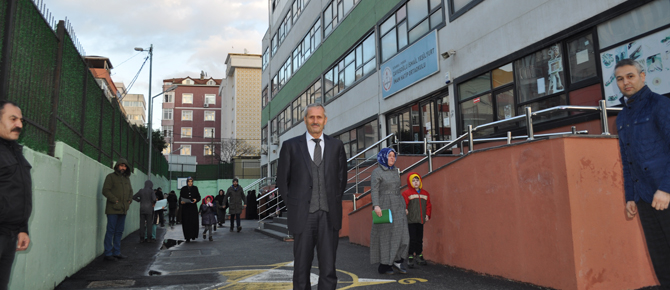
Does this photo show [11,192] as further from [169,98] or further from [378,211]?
[169,98]

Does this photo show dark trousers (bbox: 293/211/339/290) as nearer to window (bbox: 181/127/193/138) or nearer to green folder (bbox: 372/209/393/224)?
green folder (bbox: 372/209/393/224)

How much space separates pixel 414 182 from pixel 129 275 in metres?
4.68

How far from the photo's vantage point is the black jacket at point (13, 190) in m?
3.21

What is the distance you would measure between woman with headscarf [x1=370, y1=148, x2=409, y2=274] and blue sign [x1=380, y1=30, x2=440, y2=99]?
7123 mm

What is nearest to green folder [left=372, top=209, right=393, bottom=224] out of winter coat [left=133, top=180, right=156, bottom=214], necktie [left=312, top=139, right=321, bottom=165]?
necktie [left=312, top=139, right=321, bottom=165]

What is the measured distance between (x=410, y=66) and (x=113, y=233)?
10.0 metres

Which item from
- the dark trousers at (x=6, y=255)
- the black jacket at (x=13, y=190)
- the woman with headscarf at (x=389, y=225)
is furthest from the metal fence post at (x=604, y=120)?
the dark trousers at (x=6, y=255)

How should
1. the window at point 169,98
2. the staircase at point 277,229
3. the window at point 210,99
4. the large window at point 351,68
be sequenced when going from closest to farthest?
the staircase at point 277,229, the large window at point 351,68, the window at point 169,98, the window at point 210,99

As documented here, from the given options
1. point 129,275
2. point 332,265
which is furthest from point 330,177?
point 129,275

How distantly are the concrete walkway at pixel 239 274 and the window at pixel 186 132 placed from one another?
69.8 m

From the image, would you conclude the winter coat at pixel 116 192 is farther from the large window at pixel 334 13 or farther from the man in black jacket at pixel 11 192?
the large window at pixel 334 13

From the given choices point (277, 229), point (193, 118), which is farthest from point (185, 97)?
point (277, 229)

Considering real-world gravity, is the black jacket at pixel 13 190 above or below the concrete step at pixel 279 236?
above

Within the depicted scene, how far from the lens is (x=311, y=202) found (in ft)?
13.3
